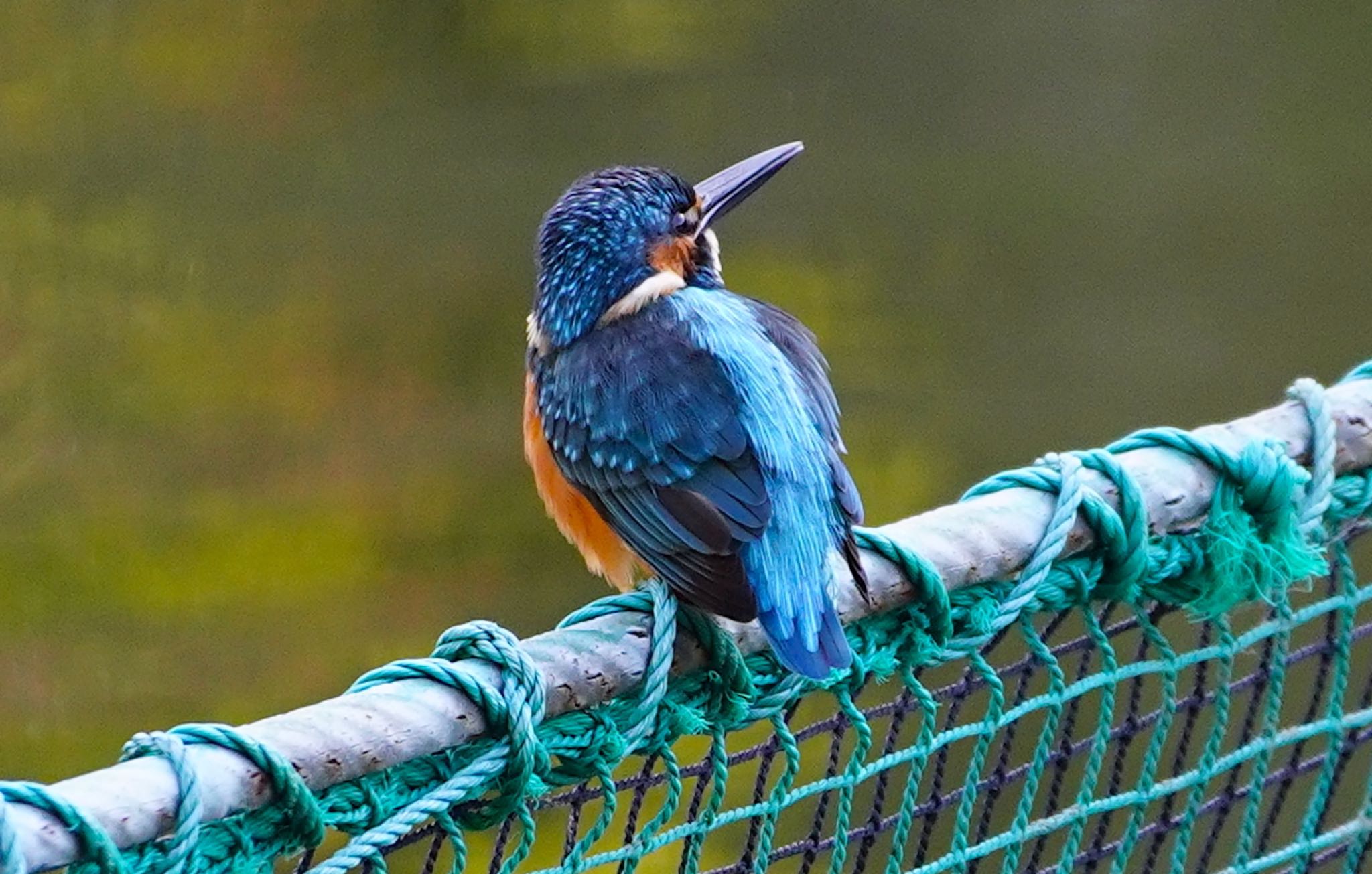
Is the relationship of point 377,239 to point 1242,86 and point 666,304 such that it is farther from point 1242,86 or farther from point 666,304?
point 666,304

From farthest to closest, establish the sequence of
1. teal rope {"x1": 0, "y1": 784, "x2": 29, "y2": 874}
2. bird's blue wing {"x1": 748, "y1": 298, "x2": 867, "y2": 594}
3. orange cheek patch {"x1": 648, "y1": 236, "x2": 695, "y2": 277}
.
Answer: orange cheek patch {"x1": 648, "y1": 236, "x2": 695, "y2": 277} → bird's blue wing {"x1": 748, "y1": 298, "x2": 867, "y2": 594} → teal rope {"x1": 0, "y1": 784, "x2": 29, "y2": 874}

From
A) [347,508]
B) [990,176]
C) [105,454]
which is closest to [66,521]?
[105,454]

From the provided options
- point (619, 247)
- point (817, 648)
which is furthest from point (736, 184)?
point (817, 648)

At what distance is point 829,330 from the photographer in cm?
467

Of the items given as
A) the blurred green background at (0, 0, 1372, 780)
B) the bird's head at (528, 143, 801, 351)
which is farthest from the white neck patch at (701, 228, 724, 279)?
the blurred green background at (0, 0, 1372, 780)

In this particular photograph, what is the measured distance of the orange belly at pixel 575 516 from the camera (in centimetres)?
158

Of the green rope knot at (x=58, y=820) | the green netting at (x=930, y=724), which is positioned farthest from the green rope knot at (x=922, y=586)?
the green rope knot at (x=58, y=820)

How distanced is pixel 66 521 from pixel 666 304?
3.25m

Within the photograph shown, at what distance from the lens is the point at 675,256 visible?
1.74 meters

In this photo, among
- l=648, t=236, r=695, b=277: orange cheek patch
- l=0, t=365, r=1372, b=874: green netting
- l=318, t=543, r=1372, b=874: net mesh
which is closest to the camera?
l=0, t=365, r=1372, b=874: green netting

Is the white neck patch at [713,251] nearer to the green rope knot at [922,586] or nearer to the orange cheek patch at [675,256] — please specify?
the orange cheek patch at [675,256]

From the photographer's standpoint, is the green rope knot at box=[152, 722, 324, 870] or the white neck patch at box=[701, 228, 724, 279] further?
the white neck patch at box=[701, 228, 724, 279]

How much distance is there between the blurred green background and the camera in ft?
14.4

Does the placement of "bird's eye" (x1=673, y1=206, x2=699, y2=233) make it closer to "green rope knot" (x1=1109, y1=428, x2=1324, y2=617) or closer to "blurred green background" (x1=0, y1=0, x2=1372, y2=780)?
"green rope knot" (x1=1109, y1=428, x2=1324, y2=617)
